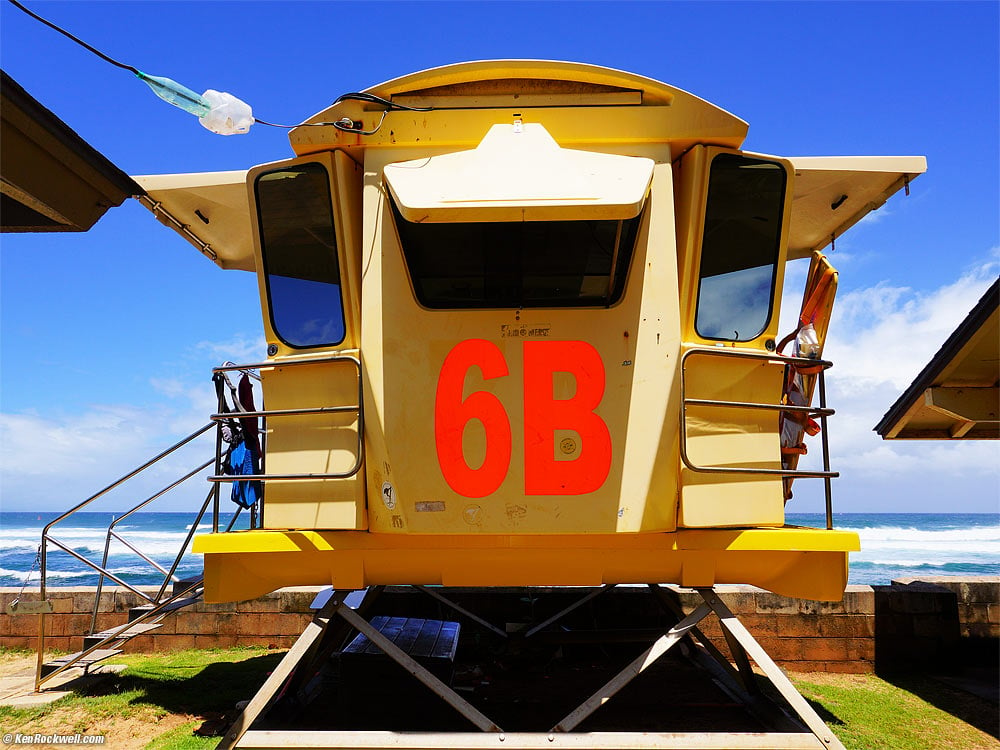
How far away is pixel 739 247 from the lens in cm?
477

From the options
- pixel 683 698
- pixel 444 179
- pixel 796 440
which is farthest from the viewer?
pixel 683 698

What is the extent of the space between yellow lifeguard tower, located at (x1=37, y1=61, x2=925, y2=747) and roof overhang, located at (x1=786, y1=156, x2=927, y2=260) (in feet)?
1.94

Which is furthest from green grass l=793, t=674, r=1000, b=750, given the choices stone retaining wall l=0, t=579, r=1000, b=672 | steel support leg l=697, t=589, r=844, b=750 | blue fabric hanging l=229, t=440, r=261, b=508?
blue fabric hanging l=229, t=440, r=261, b=508

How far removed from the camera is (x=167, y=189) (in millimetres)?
5371

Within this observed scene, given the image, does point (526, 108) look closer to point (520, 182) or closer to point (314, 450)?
point (520, 182)

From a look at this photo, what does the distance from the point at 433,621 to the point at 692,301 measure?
4.76 m

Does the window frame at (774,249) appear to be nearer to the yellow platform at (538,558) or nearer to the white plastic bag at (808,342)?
the white plastic bag at (808,342)

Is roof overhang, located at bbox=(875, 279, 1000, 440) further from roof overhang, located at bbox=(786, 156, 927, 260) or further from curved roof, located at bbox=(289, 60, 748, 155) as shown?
curved roof, located at bbox=(289, 60, 748, 155)

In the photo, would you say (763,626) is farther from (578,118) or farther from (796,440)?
(578,118)

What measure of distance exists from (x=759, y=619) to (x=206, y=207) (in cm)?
715

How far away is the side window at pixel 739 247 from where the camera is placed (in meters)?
4.62

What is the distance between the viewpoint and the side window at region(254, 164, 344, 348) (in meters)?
4.70

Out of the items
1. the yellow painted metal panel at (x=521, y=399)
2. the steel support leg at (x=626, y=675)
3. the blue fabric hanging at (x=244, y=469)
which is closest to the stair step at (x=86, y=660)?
the blue fabric hanging at (x=244, y=469)

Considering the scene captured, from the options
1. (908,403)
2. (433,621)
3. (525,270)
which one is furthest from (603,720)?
(908,403)
